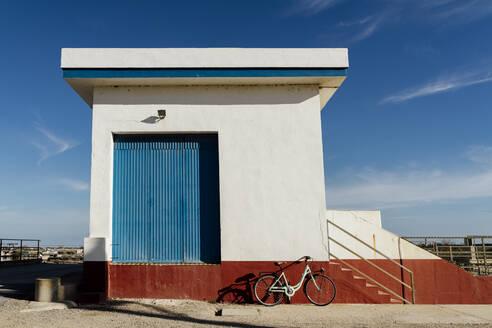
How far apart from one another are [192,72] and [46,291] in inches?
242

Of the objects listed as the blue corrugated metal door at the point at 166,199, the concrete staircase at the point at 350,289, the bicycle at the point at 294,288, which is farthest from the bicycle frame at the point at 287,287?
the blue corrugated metal door at the point at 166,199

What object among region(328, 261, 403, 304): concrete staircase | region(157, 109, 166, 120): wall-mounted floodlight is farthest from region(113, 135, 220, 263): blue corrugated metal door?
region(328, 261, 403, 304): concrete staircase

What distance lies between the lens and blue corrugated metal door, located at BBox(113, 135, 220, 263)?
9844mm

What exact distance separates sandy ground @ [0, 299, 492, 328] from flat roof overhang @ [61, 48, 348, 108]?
5.46 metres

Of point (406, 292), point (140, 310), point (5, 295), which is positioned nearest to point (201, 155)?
point (140, 310)

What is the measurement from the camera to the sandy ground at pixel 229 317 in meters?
7.42

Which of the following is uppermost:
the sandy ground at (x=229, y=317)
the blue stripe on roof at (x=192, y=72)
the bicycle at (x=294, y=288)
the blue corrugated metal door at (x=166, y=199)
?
the blue stripe on roof at (x=192, y=72)

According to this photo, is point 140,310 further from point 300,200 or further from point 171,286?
point 300,200

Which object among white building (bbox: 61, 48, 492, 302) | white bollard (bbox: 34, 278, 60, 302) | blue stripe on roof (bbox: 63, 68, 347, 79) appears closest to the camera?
white bollard (bbox: 34, 278, 60, 302)

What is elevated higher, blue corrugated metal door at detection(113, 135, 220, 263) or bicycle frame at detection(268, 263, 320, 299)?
blue corrugated metal door at detection(113, 135, 220, 263)

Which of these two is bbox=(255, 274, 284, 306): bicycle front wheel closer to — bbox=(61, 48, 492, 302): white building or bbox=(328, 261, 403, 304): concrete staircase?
bbox=(61, 48, 492, 302): white building

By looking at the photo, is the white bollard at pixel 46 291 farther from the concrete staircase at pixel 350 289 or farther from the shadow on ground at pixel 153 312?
the concrete staircase at pixel 350 289

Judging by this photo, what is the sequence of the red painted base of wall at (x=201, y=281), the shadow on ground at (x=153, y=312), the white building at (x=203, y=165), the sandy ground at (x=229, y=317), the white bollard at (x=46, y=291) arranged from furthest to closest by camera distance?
the white building at (x=203, y=165), the red painted base of wall at (x=201, y=281), the white bollard at (x=46, y=291), the shadow on ground at (x=153, y=312), the sandy ground at (x=229, y=317)

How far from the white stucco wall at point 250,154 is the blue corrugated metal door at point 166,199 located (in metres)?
0.29
